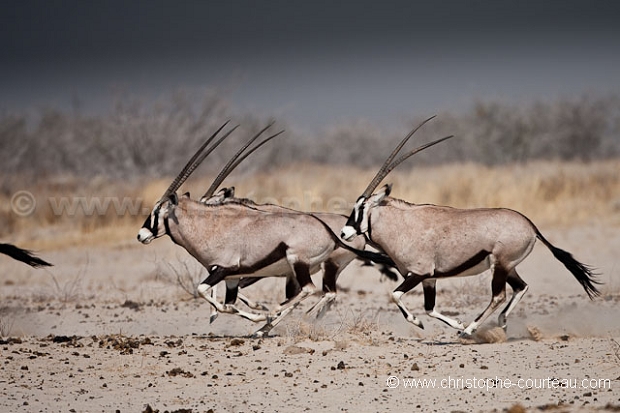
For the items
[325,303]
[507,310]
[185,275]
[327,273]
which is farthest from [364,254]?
[185,275]

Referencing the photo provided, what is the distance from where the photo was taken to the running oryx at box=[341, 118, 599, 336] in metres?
8.69

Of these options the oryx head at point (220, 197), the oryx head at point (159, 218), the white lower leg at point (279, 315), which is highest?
the oryx head at point (220, 197)

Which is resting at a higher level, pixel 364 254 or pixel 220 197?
pixel 220 197

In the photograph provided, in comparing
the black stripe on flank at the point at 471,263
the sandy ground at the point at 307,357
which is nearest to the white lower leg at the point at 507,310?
the sandy ground at the point at 307,357

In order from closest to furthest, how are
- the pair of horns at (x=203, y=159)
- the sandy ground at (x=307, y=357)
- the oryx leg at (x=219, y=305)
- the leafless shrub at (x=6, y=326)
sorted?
the sandy ground at (x=307, y=357) → the oryx leg at (x=219, y=305) → the leafless shrub at (x=6, y=326) → the pair of horns at (x=203, y=159)

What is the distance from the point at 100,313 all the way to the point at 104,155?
14.3 meters

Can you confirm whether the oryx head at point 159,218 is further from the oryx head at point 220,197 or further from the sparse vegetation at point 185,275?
the sparse vegetation at point 185,275

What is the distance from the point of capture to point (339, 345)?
8211 mm

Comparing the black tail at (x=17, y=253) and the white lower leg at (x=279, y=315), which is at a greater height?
the black tail at (x=17, y=253)

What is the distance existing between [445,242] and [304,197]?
9.93 m

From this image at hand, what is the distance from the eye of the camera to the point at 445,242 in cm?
876

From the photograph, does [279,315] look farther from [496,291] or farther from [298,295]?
[496,291]

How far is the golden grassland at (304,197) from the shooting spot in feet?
57.9

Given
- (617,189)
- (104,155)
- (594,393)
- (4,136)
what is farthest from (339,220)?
(4,136)
